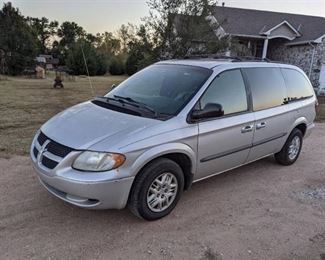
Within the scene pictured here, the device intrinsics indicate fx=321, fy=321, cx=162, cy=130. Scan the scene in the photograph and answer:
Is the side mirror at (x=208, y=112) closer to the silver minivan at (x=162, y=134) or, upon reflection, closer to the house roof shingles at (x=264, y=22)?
the silver minivan at (x=162, y=134)

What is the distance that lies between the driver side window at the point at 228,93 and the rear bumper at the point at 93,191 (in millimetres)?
1388

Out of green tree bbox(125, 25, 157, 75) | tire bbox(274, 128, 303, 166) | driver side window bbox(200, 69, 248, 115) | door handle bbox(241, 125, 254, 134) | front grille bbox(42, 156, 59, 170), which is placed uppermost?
green tree bbox(125, 25, 157, 75)

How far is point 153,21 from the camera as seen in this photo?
11.6m

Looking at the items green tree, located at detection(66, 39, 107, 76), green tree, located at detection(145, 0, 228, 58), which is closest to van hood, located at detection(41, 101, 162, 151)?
green tree, located at detection(145, 0, 228, 58)

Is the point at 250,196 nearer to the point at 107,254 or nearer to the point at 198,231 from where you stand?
the point at 198,231

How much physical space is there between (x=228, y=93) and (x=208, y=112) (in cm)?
59

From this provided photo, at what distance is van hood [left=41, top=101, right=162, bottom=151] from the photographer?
125 inches

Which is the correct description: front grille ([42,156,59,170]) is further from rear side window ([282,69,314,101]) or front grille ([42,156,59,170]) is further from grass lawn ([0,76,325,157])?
rear side window ([282,69,314,101])

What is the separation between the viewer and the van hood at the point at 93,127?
3172mm

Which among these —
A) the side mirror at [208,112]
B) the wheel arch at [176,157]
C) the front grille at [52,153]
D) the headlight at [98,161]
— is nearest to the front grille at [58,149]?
the front grille at [52,153]

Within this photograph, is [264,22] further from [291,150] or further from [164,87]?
[164,87]

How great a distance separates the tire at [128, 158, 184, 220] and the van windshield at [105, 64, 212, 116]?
63 centimetres

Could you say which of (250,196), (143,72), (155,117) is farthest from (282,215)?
(143,72)

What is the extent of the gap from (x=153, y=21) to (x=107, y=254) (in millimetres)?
9993
